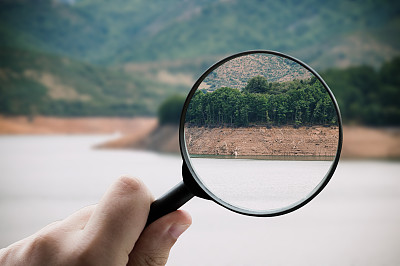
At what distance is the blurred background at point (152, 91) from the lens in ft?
6.77

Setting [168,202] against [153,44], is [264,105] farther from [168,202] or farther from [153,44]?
[153,44]

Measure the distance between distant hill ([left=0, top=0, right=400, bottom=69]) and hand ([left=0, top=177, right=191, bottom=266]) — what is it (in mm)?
2164

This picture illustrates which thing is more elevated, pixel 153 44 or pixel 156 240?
pixel 153 44

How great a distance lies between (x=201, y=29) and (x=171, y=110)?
2.29 ft

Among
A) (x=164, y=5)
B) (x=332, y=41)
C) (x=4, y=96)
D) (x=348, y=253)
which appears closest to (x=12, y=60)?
(x=4, y=96)

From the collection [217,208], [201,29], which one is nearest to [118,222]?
[217,208]

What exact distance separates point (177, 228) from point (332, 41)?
2.44 m

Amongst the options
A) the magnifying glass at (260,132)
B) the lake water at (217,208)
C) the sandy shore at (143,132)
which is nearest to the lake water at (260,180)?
the magnifying glass at (260,132)

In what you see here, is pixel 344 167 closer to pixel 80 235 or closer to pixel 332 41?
pixel 332 41

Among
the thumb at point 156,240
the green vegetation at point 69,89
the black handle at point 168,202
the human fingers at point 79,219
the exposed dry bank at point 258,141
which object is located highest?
the green vegetation at point 69,89

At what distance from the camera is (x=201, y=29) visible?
9.38 ft

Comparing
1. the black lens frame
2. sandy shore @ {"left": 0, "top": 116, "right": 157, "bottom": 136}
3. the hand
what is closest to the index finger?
the hand

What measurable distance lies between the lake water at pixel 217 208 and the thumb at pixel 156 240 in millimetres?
1011

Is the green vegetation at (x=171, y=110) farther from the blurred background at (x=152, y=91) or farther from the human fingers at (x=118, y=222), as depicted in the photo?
the human fingers at (x=118, y=222)
